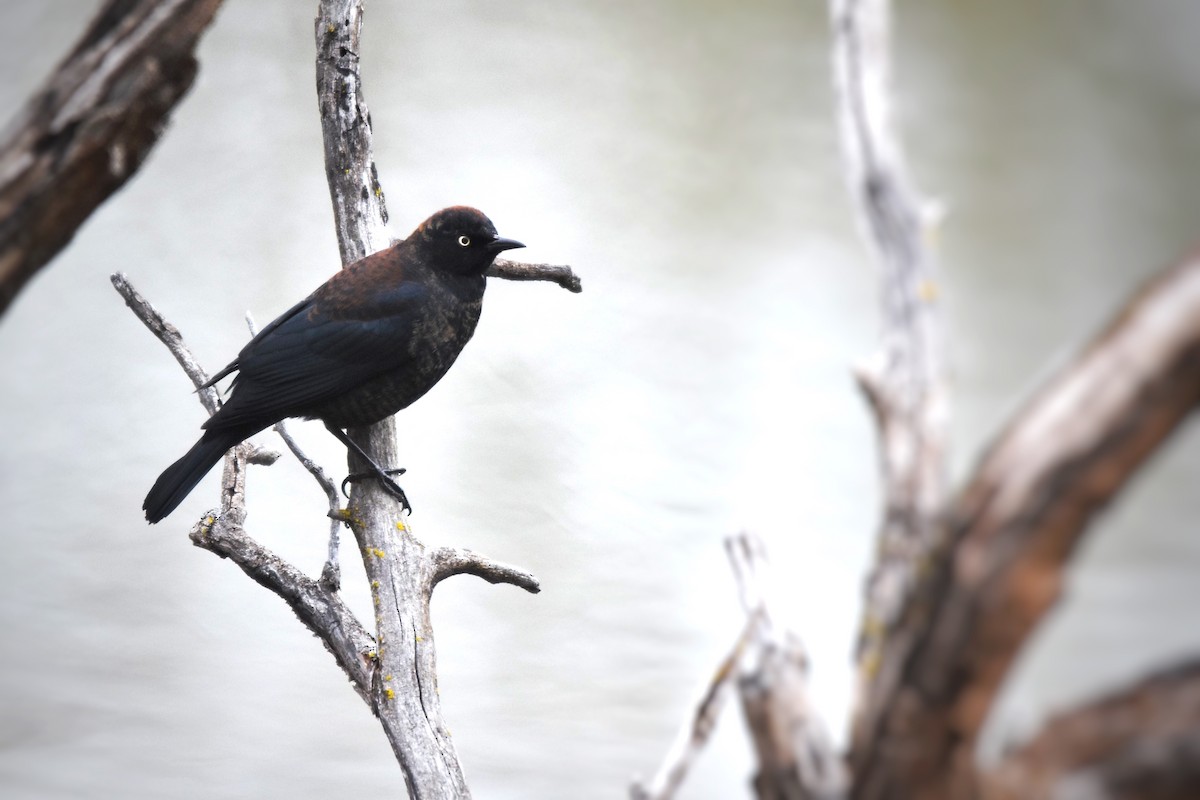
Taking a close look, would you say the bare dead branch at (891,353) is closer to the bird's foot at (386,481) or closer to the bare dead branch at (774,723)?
the bare dead branch at (774,723)

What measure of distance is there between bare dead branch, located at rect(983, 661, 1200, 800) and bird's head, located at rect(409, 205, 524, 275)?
142 cm

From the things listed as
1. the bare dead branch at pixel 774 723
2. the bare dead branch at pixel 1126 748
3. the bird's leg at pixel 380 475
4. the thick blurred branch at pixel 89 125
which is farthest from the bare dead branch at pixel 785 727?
the bird's leg at pixel 380 475

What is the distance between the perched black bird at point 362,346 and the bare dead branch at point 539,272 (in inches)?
1.1

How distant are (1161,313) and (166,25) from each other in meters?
0.93

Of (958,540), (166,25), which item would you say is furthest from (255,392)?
(958,540)

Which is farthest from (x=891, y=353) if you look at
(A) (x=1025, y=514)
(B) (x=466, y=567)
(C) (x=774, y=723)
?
(B) (x=466, y=567)

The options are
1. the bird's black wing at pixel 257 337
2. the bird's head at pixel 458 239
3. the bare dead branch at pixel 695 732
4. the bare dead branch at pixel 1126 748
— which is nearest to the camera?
the bare dead branch at pixel 1126 748

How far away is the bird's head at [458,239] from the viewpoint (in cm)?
204

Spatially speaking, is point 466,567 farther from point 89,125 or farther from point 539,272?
point 89,125

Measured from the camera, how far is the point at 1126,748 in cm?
77

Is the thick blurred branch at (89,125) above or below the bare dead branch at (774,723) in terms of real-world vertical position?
above

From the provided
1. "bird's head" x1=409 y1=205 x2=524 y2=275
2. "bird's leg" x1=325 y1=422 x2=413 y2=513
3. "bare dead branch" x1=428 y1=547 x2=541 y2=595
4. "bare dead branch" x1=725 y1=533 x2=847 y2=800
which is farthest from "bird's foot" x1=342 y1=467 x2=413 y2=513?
"bare dead branch" x1=725 y1=533 x2=847 y2=800

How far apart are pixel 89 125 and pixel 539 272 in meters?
1.01

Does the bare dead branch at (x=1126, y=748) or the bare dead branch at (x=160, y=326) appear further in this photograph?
the bare dead branch at (x=160, y=326)
